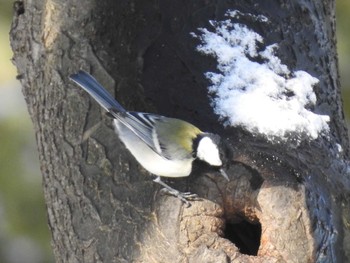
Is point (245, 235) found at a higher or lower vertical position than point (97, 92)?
lower

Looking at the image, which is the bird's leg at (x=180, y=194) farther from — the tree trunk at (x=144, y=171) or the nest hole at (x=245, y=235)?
the nest hole at (x=245, y=235)

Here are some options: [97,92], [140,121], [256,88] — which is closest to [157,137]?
[140,121]

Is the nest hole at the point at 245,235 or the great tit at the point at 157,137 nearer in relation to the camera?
the great tit at the point at 157,137

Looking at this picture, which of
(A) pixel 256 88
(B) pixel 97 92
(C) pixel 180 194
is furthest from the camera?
(A) pixel 256 88

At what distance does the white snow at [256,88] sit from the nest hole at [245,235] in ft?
0.89

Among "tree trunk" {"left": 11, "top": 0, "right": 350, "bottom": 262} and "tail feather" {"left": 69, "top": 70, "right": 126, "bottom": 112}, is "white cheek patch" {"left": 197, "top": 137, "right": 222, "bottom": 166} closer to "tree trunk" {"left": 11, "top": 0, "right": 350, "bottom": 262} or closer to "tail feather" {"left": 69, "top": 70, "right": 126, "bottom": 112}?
"tree trunk" {"left": 11, "top": 0, "right": 350, "bottom": 262}

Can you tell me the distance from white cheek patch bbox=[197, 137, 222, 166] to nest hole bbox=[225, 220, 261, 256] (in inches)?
9.0

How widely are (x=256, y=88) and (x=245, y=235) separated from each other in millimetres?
422

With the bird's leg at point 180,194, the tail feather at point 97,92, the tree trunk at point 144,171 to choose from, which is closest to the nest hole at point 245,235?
the tree trunk at point 144,171

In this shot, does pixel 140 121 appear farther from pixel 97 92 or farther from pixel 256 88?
pixel 256 88

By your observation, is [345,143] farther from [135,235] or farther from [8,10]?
[8,10]

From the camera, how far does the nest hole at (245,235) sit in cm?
231

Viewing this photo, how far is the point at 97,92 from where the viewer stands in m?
2.23

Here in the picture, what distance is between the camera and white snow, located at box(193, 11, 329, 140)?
2.28 meters
